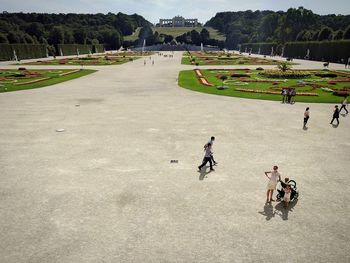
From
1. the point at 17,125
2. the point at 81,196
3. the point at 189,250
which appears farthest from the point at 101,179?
the point at 17,125

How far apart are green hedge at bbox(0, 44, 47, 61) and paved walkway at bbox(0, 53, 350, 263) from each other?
7557 cm

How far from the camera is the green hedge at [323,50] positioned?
77.5m

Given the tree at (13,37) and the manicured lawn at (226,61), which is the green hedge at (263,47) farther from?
the tree at (13,37)

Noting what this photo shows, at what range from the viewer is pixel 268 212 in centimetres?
1009

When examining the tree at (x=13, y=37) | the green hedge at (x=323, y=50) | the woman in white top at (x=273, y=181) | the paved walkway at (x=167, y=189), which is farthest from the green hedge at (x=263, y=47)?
the woman in white top at (x=273, y=181)

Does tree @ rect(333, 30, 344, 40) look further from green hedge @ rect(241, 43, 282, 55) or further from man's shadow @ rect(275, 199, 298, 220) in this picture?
man's shadow @ rect(275, 199, 298, 220)

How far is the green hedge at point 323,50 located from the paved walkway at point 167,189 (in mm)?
67637

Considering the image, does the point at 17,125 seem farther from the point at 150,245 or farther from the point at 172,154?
the point at 150,245

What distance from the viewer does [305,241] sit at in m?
8.48

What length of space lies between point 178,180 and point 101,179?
329 centimetres

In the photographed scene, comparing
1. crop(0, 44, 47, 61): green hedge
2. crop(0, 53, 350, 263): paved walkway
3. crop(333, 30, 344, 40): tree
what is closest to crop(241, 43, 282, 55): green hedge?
crop(333, 30, 344, 40): tree

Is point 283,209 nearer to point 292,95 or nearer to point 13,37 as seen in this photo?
point 292,95

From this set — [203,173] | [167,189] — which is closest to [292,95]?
[203,173]

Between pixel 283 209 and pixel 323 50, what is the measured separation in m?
93.8
